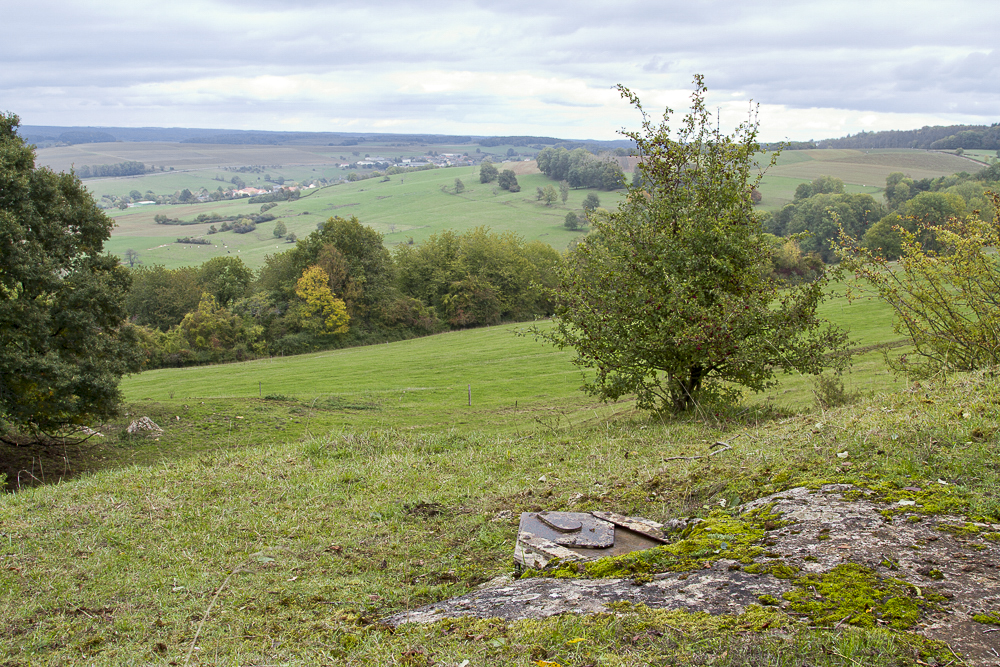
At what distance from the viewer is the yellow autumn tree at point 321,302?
7200 cm

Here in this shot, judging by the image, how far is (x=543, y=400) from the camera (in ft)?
118

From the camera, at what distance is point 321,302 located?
237ft

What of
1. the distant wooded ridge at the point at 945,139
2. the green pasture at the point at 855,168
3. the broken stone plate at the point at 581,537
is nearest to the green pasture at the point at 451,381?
the broken stone plate at the point at 581,537

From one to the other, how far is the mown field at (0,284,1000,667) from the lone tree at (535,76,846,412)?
151cm

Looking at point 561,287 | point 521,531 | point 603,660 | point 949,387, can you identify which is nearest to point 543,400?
point 561,287

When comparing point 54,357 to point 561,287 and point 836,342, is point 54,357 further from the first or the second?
point 836,342

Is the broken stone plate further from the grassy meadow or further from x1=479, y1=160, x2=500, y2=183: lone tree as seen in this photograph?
x1=479, y1=160, x2=500, y2=183: lone tree

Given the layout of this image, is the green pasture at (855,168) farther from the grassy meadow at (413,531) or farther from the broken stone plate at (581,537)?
the broken stone plate at (581,537)

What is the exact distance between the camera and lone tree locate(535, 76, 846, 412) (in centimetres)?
1412

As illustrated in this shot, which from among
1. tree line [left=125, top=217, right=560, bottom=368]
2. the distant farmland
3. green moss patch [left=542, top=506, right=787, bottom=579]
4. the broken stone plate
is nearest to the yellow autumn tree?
tree line [left=125, top=217, right=560, bottom=368]

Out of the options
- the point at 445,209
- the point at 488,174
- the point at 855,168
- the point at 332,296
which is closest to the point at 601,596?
the point at 332,296

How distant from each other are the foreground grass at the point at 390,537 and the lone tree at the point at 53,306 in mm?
Answer: 12833

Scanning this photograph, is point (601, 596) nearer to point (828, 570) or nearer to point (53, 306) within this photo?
point (828, 570)

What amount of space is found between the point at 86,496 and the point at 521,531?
744cm
